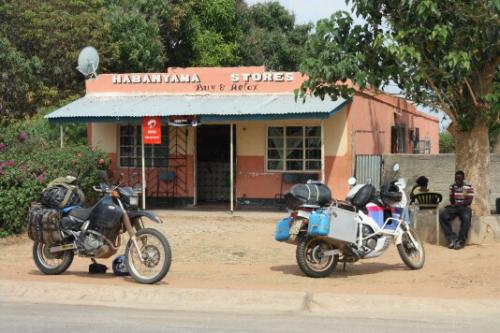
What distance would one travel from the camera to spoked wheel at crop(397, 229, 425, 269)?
32.9ft

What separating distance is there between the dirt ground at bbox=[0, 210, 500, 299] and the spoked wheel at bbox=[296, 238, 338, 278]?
12 centimetres

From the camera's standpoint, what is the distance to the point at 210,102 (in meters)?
18.0

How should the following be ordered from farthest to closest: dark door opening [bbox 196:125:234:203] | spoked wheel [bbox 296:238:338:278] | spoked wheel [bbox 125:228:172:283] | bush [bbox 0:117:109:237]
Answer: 1. dark door opening [bbox 196:125:234:203]
2. bush [bbox 0:117:109:237]
3. spoked wheel [bbox 296:238:338:278]
4. spoked wheel [bbox 125:228:172:283]

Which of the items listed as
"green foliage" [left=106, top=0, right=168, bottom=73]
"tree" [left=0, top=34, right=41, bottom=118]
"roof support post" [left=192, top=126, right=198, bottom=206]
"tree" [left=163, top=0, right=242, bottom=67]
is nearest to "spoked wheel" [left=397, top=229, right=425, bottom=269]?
"roof support post" [left=192, top=126, right=198, bottom=206]

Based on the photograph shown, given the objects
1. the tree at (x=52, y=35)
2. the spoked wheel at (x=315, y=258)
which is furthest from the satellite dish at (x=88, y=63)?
the spoked wheel at (x=315, y=258)

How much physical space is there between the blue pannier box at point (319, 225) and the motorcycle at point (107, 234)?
1788 millimetres

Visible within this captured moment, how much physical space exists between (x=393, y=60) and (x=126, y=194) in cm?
587

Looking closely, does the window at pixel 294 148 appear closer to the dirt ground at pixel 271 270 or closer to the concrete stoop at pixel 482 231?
the dirt ground at pixel 271 270

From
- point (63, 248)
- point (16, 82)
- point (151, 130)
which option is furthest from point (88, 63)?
point (63, 248)

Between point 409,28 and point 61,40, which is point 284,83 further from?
point 61,40

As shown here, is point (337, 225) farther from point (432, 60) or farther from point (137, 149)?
point (137, 149)

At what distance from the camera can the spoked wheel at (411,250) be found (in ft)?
32.9

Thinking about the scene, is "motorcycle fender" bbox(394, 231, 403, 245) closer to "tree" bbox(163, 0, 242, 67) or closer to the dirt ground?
the dirt ground

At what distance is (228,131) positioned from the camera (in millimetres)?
19453
